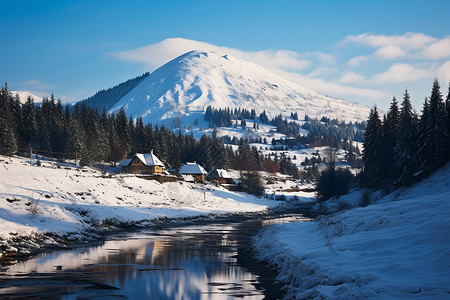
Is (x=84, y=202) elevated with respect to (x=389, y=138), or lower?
lower

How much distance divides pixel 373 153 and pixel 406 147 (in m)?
11.2

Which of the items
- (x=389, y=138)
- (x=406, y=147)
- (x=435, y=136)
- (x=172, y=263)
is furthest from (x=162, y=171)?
(x=172, y=263)

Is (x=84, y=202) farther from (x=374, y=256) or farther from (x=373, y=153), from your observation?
(x=373, y=153)

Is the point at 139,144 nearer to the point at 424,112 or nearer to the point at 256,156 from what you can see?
the point at 256,156

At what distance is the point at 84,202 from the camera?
46.4 meters

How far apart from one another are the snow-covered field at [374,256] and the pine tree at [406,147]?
3184 cm

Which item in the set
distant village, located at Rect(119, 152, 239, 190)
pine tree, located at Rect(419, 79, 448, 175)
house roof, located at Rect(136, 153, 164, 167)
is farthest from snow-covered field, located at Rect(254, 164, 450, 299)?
house roof, located at Rect(136, 153, 164, 167)

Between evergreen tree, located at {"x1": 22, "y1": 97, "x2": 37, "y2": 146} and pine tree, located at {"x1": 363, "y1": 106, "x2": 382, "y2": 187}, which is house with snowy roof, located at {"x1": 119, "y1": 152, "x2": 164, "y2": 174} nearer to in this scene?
evergreen tree, located at {"x1": 22, "y1": 97, "x2": 37, "y2": 146}

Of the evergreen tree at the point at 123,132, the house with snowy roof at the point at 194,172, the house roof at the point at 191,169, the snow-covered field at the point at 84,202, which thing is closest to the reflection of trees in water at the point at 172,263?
the snow-covered field at the point at 84,202

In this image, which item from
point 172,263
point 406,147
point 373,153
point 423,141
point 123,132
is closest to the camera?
point 172,263

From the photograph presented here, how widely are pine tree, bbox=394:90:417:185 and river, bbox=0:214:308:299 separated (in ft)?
109

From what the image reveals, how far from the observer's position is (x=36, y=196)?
40.9 metres

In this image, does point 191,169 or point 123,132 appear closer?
point 191,169

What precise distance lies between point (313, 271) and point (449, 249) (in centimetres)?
486
